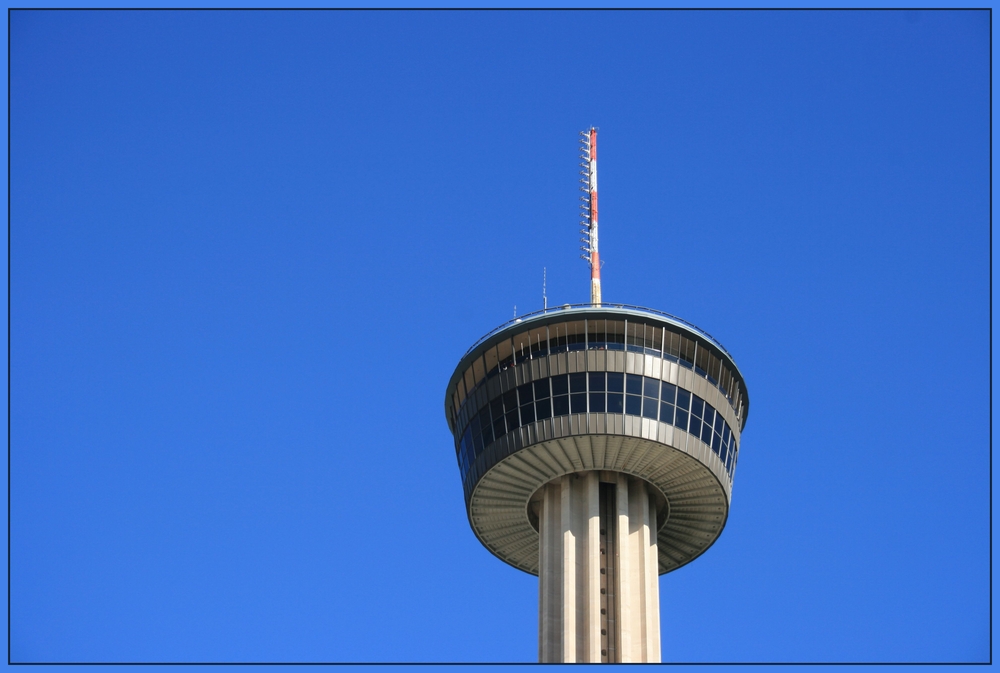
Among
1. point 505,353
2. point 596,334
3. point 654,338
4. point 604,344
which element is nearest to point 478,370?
point 505,353

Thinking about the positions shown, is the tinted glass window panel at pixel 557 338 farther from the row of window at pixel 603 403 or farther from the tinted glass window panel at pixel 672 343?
the tinted glass window panel at pixel 672 343

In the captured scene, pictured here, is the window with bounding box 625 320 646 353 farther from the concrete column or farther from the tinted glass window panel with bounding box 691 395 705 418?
Result: the concrete column

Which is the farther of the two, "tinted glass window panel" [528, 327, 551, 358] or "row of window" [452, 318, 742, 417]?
"tinted glass window panel" [528, 327, 551, 358]

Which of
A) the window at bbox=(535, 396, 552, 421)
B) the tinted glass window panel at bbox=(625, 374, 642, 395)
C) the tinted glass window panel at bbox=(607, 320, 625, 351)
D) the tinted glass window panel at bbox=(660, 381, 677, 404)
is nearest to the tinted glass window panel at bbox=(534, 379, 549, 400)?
the window at bbox=(535, 396, 552, 421)

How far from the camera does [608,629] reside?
94.1 metres

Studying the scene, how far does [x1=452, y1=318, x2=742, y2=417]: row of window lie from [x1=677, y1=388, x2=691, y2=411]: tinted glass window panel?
6.06 feet

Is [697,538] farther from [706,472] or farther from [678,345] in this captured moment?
[678,345]

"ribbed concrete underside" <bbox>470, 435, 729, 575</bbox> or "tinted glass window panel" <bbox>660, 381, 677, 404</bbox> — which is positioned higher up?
"tinted glass window panel" <bbox>660, 381, 677, 404</bbox>

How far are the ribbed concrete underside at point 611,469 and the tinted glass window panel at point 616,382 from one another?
10.0 ft

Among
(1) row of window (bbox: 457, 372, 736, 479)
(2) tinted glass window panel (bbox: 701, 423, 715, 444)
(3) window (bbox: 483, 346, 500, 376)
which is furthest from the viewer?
(3) window (bbox: 483, 346, 500, 376)

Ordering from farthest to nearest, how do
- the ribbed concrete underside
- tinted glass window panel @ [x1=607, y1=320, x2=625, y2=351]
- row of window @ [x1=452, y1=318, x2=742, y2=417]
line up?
1. row of window @ [x1=452, y1=318, x2=742, y2=417]
2. tinted glass window panel @ [x1=607, y1=320, x2=625, y2=351]
3. the ribbed concrete underside

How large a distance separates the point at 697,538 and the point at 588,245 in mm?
23473

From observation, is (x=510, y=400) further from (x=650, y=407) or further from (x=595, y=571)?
(x=595, y=571)

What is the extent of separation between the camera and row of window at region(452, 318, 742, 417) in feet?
312
